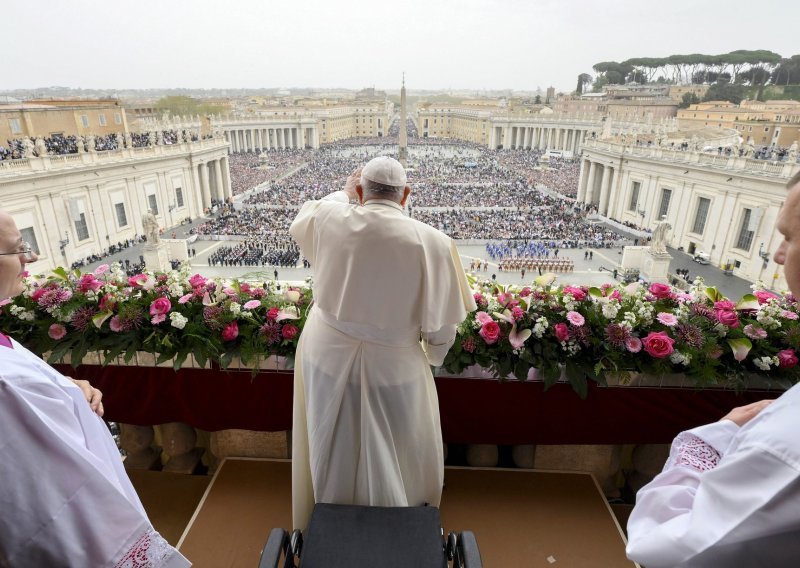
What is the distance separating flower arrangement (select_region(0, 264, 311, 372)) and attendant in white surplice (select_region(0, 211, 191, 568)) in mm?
1133

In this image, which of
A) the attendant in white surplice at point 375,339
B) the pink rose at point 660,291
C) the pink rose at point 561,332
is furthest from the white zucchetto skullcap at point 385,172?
the pink rose at point 660,291

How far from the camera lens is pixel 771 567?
0.79 meters

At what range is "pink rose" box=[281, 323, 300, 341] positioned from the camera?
2.29 metres

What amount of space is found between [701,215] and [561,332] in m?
24.7

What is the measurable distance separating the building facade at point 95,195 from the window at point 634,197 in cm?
2576

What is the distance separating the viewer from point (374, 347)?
1780mm

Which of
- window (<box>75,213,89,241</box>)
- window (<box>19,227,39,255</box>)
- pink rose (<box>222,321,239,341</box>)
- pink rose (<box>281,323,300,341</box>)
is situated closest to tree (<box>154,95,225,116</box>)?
window (<box>75,213,89,241</box>)

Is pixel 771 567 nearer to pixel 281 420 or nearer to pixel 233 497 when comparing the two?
pixel 281 420

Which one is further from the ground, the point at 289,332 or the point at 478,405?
the point at 289,332

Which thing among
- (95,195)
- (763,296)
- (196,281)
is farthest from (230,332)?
(95,195)

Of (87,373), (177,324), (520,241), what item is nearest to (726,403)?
(177,324)

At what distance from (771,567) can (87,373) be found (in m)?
2.89

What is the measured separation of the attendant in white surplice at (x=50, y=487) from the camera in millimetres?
978

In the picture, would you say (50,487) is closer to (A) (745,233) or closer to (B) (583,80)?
(A) (745,233)
